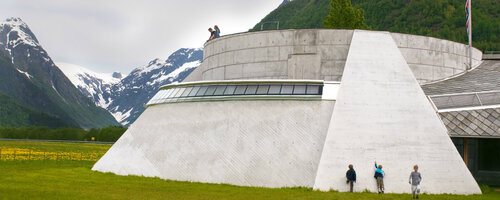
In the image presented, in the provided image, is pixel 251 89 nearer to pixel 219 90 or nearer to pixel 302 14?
pixel 219 90

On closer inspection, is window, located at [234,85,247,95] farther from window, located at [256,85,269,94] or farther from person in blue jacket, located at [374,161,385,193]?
person in blue jacket, located at [374,161,385,193]

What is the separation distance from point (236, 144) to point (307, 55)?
7.49 m

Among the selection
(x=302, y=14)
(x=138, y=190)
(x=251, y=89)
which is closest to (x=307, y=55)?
(x=251, y=89)

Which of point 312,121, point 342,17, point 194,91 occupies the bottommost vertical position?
point 312,121

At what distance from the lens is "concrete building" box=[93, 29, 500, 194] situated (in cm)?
2562

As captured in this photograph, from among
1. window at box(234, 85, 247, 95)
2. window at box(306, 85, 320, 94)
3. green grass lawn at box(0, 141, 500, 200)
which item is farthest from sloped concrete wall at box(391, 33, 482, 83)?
window at box(234, 85, 247, 95)

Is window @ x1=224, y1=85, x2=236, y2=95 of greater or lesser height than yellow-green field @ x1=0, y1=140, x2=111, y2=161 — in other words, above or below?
above

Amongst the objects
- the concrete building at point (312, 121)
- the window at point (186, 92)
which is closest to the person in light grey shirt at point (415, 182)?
the concrete building at point (312, 121)

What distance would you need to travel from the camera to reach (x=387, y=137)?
85.8 feet

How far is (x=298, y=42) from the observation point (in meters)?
32.3

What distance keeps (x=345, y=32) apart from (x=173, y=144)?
1160 cm

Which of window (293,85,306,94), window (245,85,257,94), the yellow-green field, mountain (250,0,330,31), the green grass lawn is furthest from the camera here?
mountain (250,0,330,31)

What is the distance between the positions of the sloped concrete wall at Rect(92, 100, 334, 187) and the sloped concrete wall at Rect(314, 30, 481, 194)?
→ 1.14 m

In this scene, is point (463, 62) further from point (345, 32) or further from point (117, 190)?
point (117, 190)
